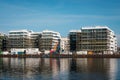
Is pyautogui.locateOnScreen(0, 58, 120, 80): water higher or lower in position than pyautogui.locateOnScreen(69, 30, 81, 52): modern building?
lower

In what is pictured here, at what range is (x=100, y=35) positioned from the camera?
180 meters

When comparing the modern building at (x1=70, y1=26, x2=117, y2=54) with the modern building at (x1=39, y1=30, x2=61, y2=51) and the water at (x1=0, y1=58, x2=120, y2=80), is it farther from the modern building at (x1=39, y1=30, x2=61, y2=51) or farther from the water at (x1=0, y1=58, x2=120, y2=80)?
the water at (x1=0, y1=58, x2=120, y2=80)

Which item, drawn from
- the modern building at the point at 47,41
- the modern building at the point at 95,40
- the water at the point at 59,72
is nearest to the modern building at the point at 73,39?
the modern building at the point at 95,40

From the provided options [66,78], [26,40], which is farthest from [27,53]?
[66,78]

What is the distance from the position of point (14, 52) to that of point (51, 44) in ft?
89.4

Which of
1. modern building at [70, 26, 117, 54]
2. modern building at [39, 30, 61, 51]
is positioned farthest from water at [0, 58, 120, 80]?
modern building at [39, 30, 61, 51]

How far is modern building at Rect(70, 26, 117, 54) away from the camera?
178 metres

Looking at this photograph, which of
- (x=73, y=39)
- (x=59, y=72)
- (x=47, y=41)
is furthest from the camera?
(x=47, y=41)

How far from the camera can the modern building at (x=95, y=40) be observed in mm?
177875

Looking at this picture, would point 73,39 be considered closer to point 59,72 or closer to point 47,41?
point 47,41

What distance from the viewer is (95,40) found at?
180 metres

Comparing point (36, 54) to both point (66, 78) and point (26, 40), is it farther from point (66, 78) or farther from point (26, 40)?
point (66, 78)

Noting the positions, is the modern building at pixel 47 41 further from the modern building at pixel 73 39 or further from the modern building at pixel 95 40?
the modern building at pixel 95 40

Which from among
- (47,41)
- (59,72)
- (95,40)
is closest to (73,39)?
(95,40)
